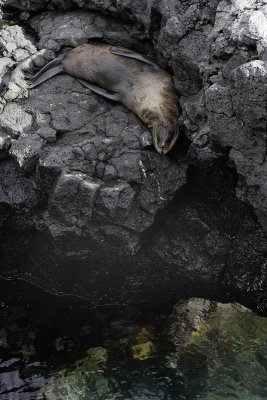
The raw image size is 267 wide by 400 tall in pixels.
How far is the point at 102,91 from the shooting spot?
554 centimetres

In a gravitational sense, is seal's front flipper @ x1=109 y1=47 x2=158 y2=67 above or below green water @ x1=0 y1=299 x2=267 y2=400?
A: above

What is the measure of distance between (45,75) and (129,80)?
84 cm

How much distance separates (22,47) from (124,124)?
1688mm

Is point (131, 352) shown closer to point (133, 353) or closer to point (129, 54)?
point (133, 353)

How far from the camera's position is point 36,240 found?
5168 millimetres

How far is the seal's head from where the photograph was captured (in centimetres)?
486

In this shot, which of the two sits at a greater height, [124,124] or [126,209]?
[124,124]

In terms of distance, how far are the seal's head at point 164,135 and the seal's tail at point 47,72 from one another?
1356 millimetres

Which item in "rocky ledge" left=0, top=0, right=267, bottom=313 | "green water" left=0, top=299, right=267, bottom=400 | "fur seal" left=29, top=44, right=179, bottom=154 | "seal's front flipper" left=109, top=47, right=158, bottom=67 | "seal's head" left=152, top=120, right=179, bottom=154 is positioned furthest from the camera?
"seal's front flipper" left=109, top=47, right=158, bottom=67

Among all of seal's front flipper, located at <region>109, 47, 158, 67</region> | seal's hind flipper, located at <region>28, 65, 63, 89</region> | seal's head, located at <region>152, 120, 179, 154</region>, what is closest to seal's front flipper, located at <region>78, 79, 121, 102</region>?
seal's hind flipper, located at <region>28, 65, 63, 89</region>

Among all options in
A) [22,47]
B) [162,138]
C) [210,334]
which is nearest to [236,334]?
[210,334]

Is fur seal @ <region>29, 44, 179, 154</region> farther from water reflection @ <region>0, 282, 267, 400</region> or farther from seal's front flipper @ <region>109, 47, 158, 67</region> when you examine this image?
water reflection @ <region>0, 282, 267, 400</region>

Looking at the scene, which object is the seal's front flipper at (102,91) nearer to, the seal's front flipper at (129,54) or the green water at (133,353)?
the seal's front flipper at (129,54)

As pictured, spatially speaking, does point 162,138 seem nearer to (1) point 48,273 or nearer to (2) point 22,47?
(1) point 48,273
